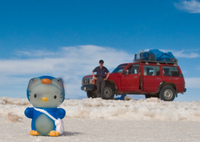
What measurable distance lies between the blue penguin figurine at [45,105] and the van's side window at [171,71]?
11.4 m

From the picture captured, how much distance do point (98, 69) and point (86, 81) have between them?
1787 millimetres

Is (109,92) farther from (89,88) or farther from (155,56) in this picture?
(155,56)

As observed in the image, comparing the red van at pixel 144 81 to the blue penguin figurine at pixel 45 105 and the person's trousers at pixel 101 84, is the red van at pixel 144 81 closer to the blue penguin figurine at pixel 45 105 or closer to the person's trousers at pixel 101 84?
the person's trousers at pixel 101 84

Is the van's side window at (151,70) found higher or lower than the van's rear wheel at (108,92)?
Answer: higher

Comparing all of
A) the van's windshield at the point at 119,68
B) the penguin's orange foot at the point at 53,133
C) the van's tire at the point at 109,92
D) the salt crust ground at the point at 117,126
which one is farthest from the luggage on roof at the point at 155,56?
the penguin's orange foot at the point at 53,133

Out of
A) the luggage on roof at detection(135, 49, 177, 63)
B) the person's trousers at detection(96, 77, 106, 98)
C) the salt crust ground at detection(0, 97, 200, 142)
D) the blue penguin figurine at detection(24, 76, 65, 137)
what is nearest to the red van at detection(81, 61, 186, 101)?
the luggage on roof at detection(135, 49, 177, 63)

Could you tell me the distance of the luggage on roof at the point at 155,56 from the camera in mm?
15141

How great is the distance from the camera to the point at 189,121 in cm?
661

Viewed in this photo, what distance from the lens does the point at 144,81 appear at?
14.4 metres

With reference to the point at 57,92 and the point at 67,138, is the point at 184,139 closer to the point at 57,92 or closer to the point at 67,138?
the point at 67,138

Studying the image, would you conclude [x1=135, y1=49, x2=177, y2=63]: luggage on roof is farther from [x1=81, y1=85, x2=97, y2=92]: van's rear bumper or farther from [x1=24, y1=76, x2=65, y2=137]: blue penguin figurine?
[x1=24, y1=76, x2=65, y2=137]: blue penguin figurine

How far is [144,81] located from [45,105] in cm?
1056

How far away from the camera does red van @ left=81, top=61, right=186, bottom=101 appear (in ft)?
46.3

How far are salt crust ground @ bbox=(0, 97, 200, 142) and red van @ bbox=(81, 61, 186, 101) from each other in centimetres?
582
